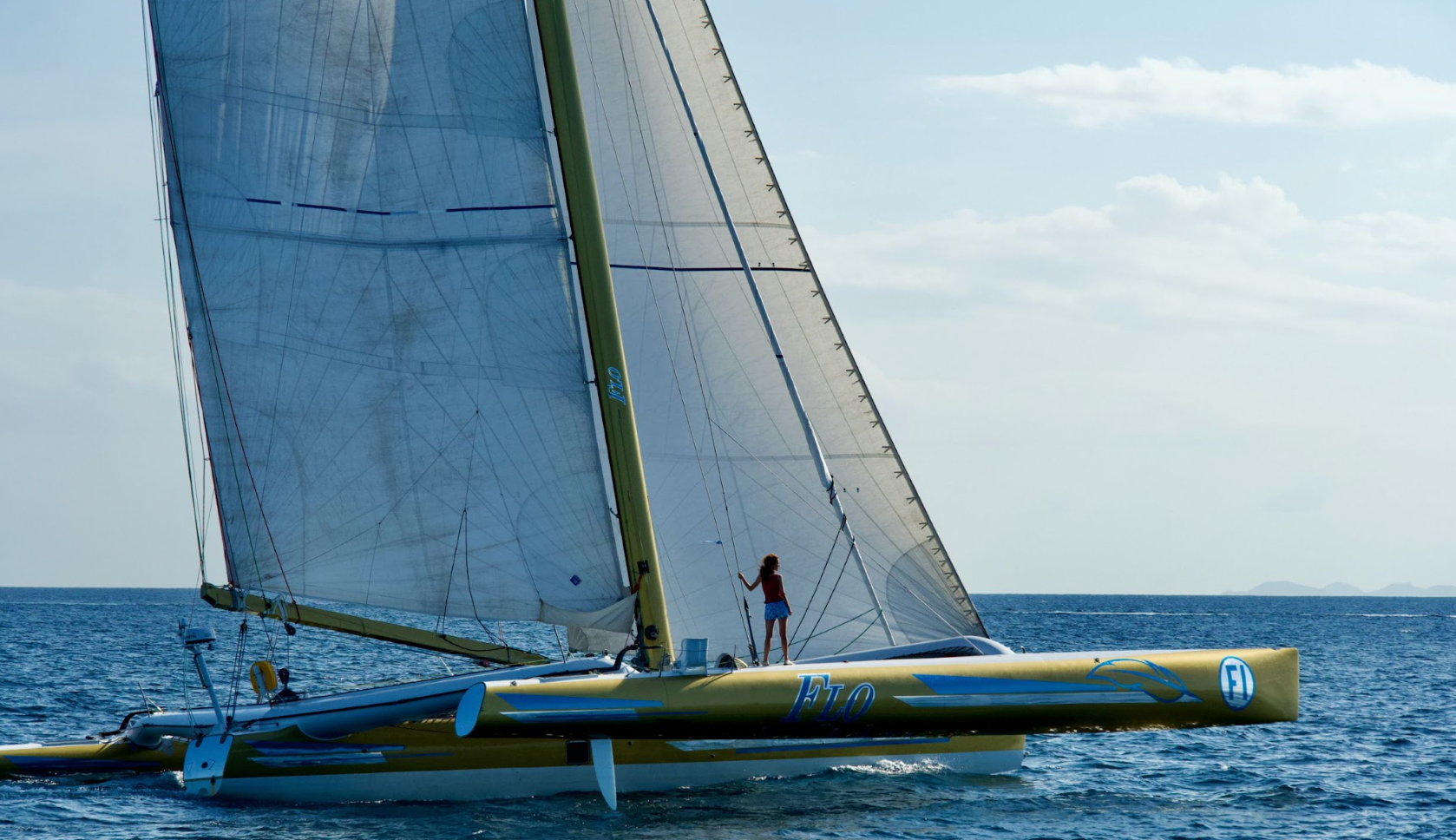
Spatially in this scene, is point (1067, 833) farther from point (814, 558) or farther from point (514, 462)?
point (514, 462)

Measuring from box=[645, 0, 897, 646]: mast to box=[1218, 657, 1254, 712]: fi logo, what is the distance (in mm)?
3839

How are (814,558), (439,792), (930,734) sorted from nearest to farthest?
(930,734)
(439,792)
(814,558)

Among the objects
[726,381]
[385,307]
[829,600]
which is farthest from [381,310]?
[829,600]

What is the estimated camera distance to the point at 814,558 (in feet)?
58.6

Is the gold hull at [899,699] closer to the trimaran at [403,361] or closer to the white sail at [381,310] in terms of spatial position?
the trimaran at [403,361]

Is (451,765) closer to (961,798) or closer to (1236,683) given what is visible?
(961,798)

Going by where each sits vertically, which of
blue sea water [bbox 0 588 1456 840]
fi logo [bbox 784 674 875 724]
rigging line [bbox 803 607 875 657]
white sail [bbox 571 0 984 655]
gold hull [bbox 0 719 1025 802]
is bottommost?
blue sea water [bbox 0 588 1456 840]

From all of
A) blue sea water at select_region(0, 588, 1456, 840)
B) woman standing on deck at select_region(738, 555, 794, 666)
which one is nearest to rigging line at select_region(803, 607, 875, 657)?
woman standing on deck at select_region(738, 555, 794, 666)

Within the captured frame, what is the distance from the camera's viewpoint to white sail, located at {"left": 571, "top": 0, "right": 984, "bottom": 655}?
17891mm

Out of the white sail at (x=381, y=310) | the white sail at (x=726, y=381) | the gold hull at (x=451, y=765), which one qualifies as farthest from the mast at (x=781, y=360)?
the white sail at (x=381, y=310)

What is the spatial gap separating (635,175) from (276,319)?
4796 mm

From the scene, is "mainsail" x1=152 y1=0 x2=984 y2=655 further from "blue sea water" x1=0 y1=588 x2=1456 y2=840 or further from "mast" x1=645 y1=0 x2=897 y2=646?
"mast" x1=645 y1=0 x2=897 y2=646

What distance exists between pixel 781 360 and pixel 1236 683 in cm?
622

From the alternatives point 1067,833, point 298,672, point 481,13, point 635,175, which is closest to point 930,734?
point 1067,833
